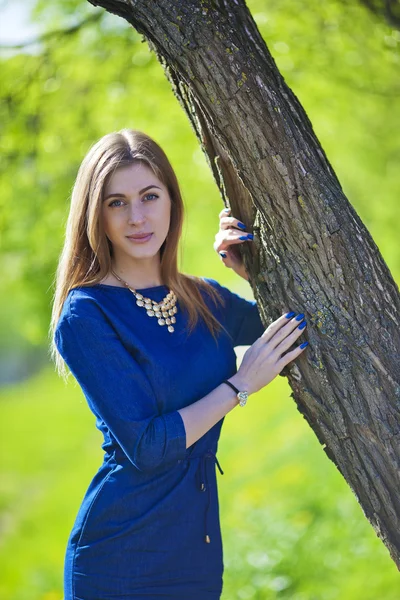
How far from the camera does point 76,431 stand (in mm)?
17703

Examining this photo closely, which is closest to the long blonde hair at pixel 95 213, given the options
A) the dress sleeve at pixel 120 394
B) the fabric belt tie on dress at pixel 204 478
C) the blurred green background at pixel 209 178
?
the dress sleeve at pixel 120 394

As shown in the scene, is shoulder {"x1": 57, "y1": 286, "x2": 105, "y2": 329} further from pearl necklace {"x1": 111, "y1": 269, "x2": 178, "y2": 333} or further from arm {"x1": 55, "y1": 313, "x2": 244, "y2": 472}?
pearl necklace {"x1": 111, "y1": 269, "x2": 178, "y2": 333}

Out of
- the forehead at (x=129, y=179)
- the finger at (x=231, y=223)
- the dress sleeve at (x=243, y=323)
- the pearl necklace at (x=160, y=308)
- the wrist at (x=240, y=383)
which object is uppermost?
the forehead at (x=129, y=179)

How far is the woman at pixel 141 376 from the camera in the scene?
2328mm

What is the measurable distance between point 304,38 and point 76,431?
13865 millimetres

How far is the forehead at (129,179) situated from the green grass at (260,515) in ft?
6.77

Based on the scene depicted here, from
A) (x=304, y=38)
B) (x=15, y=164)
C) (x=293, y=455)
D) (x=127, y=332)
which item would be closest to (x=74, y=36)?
(x=15, y=164)

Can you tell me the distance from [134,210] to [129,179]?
112 mm

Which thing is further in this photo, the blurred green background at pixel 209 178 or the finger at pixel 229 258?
the blurred green background at pixel 209 178

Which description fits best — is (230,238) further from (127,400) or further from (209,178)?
(209,178)

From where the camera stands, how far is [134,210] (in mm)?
2557

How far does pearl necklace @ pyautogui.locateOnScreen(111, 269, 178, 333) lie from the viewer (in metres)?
2.63

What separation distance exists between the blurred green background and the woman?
39 cm

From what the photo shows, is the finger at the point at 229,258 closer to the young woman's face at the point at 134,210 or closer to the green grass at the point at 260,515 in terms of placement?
the young woman's face at the point at 134,210
